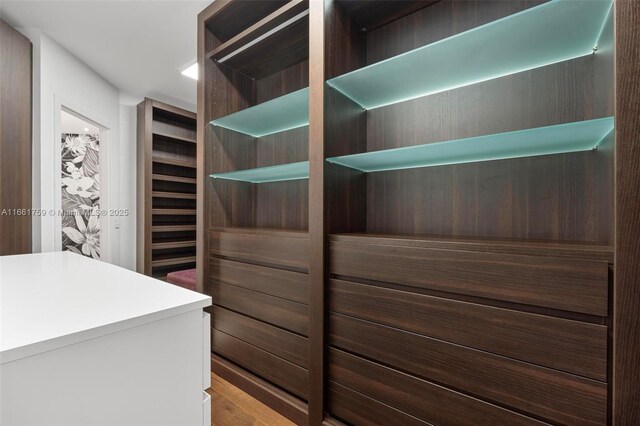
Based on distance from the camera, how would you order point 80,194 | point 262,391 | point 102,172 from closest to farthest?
point 262,391
point 102,172
point 80,194

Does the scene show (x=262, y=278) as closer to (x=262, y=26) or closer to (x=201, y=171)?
(x=201, y=171)

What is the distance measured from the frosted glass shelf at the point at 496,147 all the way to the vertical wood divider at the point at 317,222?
0.42 ft

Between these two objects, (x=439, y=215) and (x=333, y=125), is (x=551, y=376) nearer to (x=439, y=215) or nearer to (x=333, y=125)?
(x=439, y=215)

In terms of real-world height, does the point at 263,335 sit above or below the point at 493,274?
below

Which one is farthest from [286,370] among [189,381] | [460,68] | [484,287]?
[460,68]

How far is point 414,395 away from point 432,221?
2.60 feet

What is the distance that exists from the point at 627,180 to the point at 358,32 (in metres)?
1.46

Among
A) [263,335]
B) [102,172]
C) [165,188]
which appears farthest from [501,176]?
[102,172]

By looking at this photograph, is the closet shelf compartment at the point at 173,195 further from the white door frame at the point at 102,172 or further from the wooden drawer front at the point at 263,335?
the wooden drawer front at the point at 263,335

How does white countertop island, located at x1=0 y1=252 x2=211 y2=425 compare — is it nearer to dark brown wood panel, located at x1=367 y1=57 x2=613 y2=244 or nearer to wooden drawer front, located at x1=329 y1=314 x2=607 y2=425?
wooden drawer front, located at x1=329 y1=314 x2=607 y2=425

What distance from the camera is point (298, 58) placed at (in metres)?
2.11

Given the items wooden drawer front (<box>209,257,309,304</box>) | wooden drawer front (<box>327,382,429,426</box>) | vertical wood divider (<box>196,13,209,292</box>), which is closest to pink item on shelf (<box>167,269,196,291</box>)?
vertical wood divider (<box>196,13,209,292</box>)

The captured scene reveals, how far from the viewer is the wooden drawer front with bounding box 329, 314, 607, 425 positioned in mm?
876

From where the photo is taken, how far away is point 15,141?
8.07ft
